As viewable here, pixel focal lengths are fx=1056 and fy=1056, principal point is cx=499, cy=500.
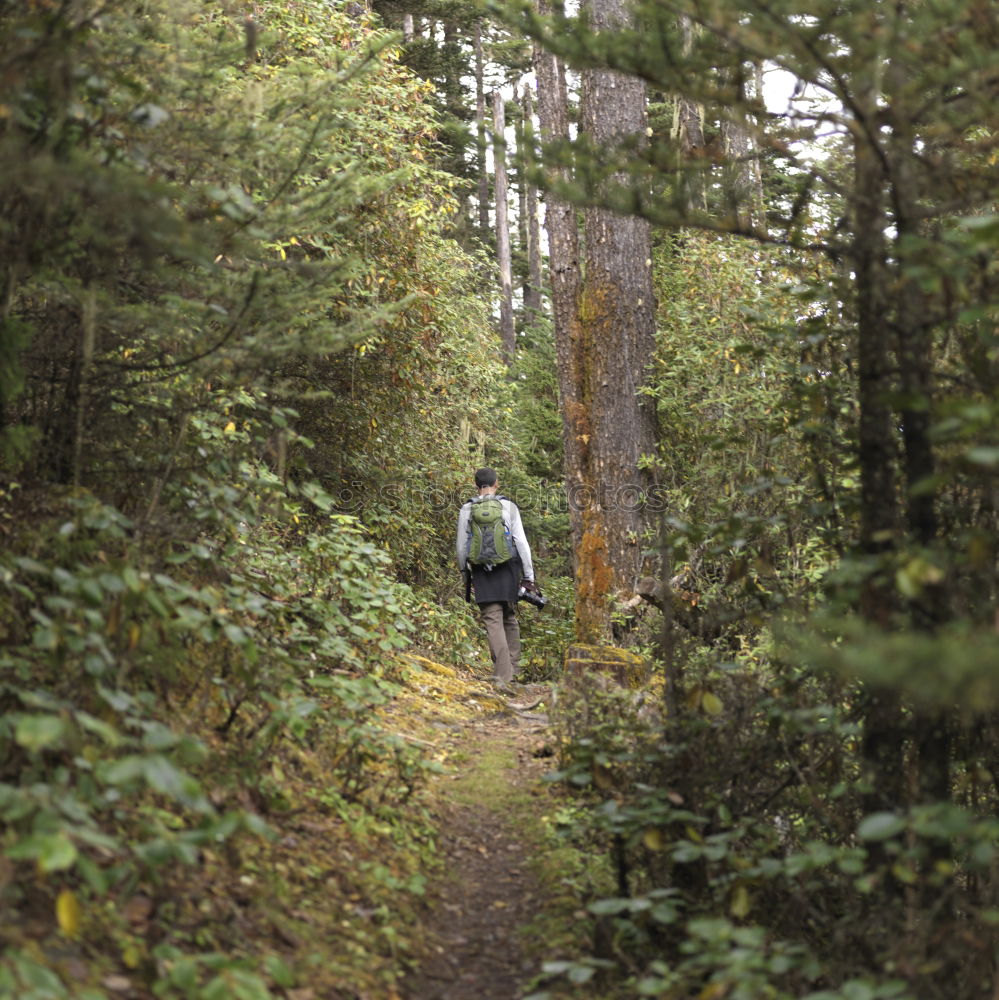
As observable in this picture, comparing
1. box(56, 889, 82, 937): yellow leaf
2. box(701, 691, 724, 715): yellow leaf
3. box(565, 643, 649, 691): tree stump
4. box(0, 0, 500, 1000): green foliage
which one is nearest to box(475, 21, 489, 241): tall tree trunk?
box(565, 643, 649, 691): tree stump

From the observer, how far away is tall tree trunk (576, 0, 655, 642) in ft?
33.7

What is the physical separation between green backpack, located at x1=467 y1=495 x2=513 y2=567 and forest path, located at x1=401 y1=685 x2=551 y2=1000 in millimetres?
2492

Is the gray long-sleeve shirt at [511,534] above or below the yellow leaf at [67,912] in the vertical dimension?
above

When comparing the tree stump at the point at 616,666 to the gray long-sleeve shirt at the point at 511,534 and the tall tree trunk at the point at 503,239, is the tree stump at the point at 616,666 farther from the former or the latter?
the tall tree trunk at the point at 503,239

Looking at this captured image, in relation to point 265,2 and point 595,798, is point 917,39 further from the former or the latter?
point 265,2

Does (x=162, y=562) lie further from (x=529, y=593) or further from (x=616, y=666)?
(x=529, y=593)

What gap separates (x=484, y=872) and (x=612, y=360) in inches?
241

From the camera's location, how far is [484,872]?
18.4ft

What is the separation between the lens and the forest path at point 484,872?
4469mm

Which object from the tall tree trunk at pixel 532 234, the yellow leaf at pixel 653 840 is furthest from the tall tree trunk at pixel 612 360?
the tall tree trunk at pixel 532 234

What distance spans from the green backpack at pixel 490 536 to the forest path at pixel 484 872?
2.49 metres

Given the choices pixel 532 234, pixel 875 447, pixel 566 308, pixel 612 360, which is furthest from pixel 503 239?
pixel 875 447

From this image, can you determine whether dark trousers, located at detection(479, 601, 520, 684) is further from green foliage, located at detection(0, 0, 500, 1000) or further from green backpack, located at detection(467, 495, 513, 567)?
green foliage, located at detection(0, 0, 500, 1000)

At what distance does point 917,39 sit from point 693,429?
303 inches
